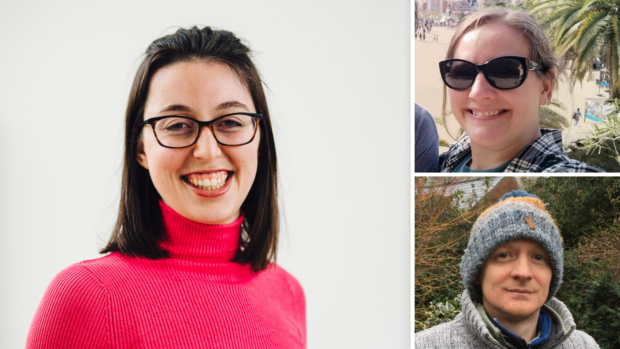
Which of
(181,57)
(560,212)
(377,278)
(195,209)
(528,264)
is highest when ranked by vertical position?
(181,57)

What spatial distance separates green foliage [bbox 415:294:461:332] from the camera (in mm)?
1854

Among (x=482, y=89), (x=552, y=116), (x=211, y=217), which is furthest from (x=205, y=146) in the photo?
(x=552, y=116)

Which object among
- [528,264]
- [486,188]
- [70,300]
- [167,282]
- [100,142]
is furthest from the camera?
[100,142]

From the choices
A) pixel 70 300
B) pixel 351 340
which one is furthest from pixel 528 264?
pixel 70 300

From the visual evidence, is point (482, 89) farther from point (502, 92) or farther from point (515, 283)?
point (515, 283)

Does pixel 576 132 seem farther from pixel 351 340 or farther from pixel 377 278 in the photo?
pixel 351 340

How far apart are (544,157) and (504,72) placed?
13.8 inches

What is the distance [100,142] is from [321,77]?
90cm

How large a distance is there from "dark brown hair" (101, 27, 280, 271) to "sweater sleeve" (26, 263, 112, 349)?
136mm

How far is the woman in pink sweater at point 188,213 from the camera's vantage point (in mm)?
1022

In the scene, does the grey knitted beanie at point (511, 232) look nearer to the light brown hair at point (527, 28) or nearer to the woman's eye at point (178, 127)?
the light brown hair at point (527, 28)

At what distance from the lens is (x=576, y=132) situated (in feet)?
5.98

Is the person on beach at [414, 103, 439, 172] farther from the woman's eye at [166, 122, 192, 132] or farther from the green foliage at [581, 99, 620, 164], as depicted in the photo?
the woman's eye at [166, 122, 192, 132]

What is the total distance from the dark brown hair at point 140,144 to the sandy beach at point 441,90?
83 centimetres
